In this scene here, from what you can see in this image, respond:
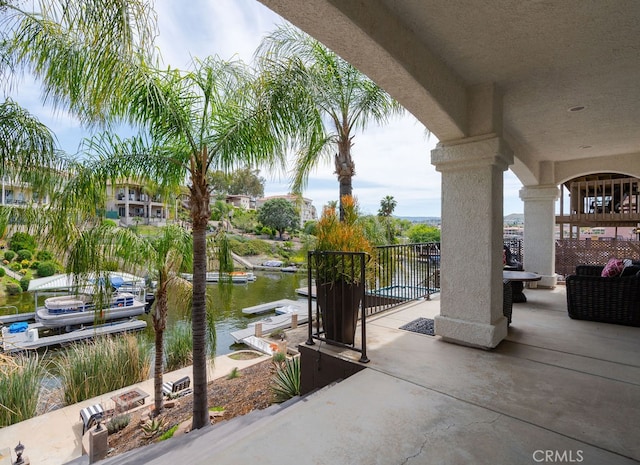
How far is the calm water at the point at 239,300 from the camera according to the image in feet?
41.6

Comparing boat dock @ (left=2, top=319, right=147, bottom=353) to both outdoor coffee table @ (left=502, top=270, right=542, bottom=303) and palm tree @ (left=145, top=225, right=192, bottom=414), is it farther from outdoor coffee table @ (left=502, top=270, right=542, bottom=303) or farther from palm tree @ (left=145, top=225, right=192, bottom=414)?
outdoor coffee table @ (left=502, top=270, right=542, bottom=303)

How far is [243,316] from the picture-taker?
16.9 metres

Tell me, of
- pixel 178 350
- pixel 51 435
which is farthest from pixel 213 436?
pixel 178 350

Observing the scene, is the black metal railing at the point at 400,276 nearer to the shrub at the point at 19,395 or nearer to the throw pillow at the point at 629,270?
the throw pillow at the point at 629,270

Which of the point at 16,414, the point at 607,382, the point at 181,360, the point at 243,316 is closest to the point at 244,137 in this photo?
the point at 607,382

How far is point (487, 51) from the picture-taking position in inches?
101

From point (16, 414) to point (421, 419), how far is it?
8147mm

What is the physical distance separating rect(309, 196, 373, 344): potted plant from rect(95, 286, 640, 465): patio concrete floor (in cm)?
22

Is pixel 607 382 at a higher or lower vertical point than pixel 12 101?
lower

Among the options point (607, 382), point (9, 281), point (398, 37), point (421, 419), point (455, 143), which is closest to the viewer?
point (421, 419)

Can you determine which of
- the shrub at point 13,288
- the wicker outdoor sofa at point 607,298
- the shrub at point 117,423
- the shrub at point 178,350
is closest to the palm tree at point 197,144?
the shrub at point 117,423

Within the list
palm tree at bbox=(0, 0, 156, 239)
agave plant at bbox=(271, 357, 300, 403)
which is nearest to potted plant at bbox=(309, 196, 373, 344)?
agave plant at bbox=(271, 357, 300, 403)

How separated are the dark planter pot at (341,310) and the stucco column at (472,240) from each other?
3.33 ft

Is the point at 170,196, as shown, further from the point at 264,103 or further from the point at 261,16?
the point at 261,16
